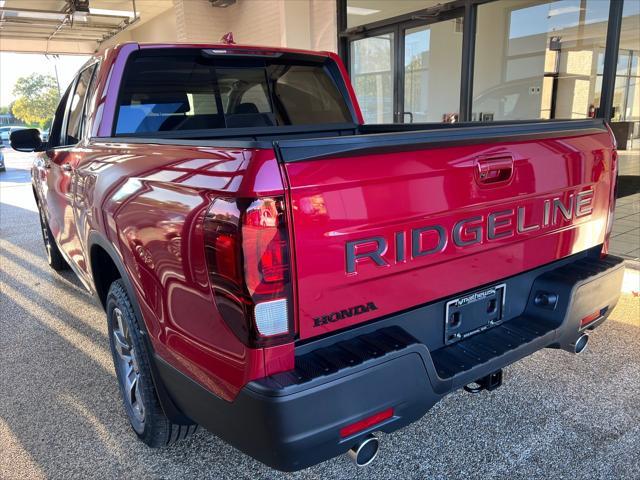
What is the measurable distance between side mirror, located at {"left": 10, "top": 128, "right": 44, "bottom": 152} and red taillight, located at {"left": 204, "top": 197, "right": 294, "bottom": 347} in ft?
9.51

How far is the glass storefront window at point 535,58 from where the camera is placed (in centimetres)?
543

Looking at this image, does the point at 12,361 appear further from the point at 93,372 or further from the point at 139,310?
the point at 139,310

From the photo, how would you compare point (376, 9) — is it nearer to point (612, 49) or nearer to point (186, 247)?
point (612, 49)

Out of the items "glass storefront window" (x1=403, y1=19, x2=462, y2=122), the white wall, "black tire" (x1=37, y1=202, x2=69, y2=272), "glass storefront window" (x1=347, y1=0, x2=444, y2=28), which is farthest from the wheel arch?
the white wall

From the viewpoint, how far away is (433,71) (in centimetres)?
724

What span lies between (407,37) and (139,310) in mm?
6447

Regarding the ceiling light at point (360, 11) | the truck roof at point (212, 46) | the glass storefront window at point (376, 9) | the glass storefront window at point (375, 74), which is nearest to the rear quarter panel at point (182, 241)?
the truck roof at point (212, 46)

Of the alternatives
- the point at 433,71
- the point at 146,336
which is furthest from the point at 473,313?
the point at 433,71

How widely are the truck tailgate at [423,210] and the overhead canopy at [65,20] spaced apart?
12.0 m

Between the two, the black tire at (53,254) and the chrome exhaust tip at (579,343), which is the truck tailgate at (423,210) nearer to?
the chrome exhaust tip at (579,343)

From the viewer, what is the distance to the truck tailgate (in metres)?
1.48

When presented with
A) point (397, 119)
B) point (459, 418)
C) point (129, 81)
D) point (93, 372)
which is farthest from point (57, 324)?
point (397, 119)

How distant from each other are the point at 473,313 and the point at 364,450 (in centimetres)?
71

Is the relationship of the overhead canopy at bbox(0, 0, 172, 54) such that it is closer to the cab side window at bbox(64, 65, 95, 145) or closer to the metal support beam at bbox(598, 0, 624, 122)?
the cab side window at bbox(64, 65, 95, 145)
